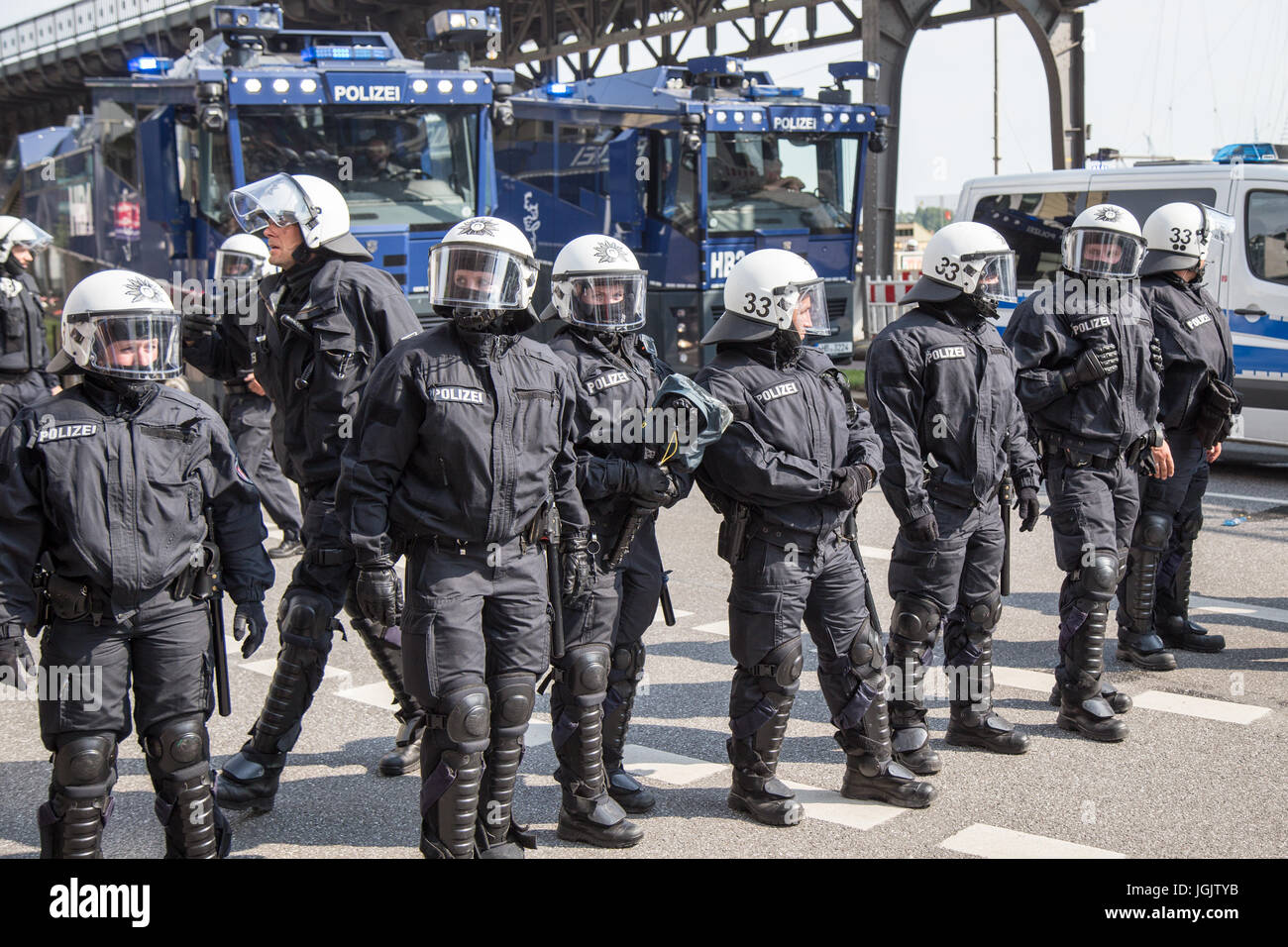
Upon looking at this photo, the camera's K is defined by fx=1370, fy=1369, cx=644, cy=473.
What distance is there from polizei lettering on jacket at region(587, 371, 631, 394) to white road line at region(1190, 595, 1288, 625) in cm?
424

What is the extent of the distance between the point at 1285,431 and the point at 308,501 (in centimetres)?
838

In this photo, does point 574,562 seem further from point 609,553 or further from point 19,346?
point 19,346

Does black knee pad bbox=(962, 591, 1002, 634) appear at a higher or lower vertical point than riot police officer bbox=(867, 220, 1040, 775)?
lower

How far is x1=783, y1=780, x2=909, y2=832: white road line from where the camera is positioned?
473cm

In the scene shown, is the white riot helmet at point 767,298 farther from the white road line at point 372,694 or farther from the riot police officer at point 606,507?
the white road line at point 372,694

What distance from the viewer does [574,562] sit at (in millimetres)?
4359

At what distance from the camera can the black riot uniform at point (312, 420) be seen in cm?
484

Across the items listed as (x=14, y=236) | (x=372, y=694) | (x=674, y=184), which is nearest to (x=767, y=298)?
(x=372, y=694)

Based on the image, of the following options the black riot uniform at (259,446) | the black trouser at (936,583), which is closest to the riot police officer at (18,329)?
the black riot uniform at (259,446)

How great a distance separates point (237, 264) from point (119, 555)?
408cm

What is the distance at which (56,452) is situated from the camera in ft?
12.2

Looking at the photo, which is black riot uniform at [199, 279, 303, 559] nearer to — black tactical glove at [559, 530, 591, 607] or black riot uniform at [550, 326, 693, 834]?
black riot uniform at [550, 326, 693, 834]

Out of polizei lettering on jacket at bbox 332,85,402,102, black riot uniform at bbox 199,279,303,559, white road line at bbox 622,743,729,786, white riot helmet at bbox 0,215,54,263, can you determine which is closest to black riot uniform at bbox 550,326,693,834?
white road line at bbox 622,743,729,786
